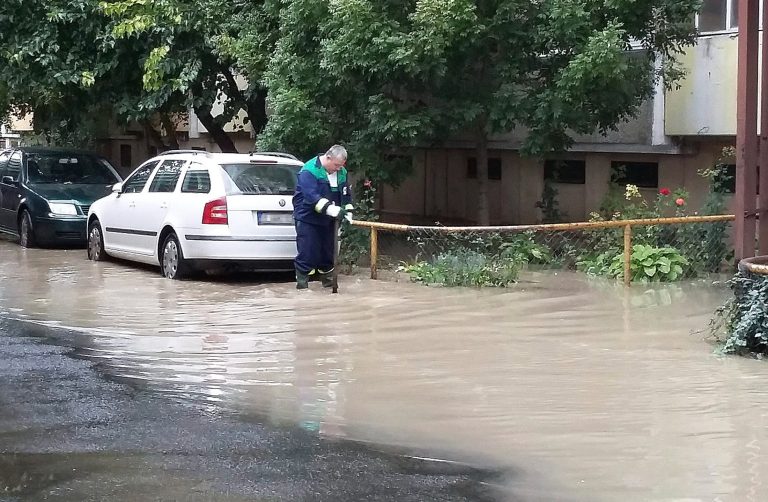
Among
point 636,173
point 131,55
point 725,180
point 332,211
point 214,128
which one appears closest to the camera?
point 332,211

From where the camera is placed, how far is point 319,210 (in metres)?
11.7

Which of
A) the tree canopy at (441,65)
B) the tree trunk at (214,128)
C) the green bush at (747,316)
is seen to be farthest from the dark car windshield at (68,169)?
the green bush at (747,316)

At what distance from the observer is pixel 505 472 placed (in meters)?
5.62

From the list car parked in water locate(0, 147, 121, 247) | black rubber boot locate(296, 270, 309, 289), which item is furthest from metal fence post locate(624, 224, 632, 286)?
car parked in water locate(0, 147, 121, 247)

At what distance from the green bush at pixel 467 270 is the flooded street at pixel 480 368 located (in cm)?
24

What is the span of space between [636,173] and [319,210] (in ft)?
20.2

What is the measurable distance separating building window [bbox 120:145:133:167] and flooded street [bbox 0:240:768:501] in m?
17.9

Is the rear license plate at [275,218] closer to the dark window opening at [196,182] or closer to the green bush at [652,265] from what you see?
the dark window opening at [196,182]

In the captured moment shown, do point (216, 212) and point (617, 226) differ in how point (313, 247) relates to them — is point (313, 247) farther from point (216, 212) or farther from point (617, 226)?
point (617, 226)

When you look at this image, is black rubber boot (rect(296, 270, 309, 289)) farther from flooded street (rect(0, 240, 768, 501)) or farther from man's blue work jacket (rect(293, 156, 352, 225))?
man's blue work jacket (rect(293, 156, 352, 225))

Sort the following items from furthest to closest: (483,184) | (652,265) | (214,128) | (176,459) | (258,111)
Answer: (214,128) < (258,111) < (483,184) < (652,265) < (176,459)

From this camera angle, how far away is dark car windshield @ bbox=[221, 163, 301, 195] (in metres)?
12.8

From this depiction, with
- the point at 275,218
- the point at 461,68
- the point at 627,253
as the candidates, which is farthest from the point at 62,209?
the point at 627,253

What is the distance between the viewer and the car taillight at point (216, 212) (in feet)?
40.9
